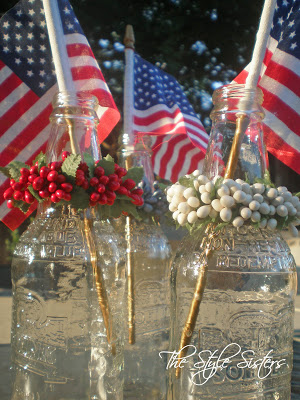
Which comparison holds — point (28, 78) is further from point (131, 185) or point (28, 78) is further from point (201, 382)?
point (201, 382)

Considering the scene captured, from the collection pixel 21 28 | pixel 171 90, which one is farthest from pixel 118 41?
pixel 21 28

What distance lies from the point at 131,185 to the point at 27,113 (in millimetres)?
773

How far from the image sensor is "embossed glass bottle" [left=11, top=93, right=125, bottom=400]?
3.02 feet

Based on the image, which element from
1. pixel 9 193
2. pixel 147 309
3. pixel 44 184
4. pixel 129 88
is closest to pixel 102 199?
pixel 44 184

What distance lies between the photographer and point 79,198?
892 millimetres

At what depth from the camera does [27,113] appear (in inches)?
61.8

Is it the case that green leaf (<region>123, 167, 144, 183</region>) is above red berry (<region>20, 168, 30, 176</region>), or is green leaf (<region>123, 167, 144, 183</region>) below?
above

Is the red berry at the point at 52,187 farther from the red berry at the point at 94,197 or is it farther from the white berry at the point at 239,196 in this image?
the white berry at the point at 239,196

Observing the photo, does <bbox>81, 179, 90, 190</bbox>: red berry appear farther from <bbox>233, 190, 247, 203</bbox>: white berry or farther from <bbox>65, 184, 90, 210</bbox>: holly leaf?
<bbox>233, 190, 247, 203</bbox>: white berry

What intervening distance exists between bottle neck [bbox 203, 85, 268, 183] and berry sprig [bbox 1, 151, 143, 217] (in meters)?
0.19

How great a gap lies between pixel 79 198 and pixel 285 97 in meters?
0.69

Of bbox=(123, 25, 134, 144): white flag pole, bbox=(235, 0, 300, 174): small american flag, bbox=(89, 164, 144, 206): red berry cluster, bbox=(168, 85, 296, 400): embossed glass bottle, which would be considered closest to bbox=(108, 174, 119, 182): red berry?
bbox=(89, 164, 144, 206): red berry cluster

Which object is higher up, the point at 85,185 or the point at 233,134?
the point at 233,134

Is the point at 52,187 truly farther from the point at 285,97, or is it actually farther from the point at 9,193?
the point at 285,97
